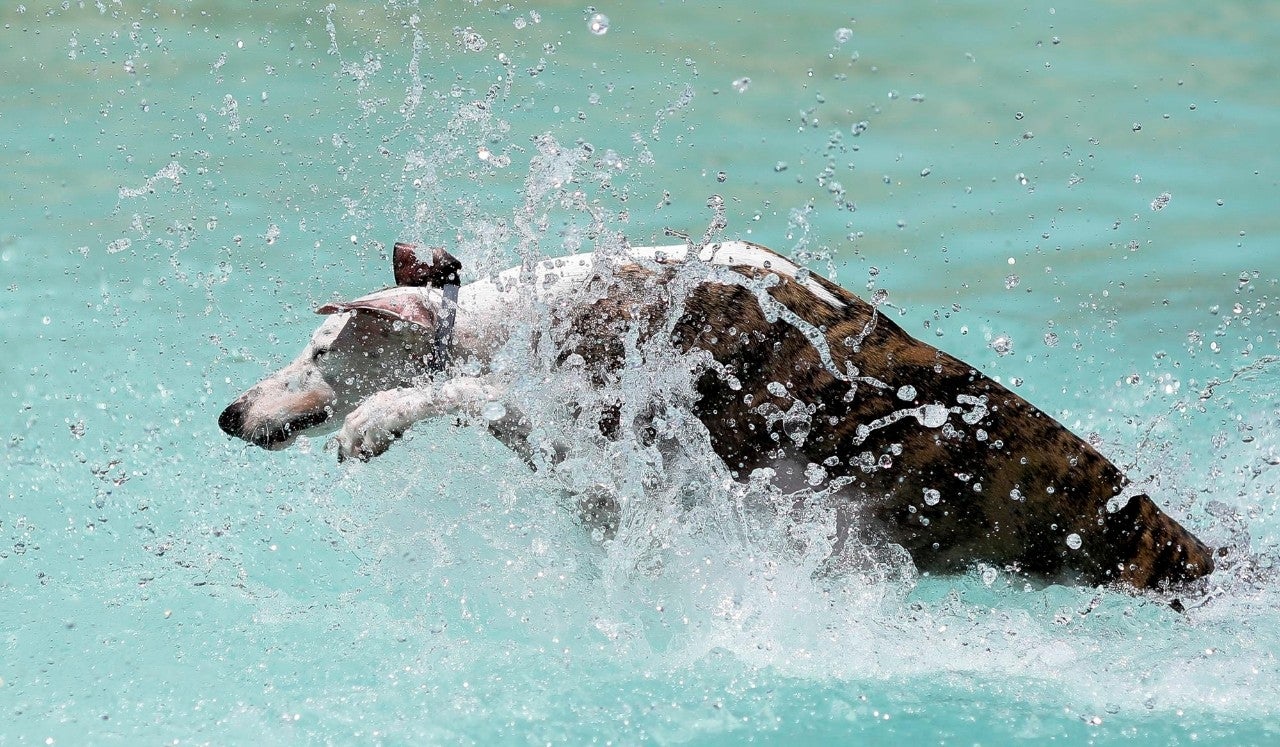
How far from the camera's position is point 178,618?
14.4 ft

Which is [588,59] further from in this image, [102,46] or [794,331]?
[794,331]

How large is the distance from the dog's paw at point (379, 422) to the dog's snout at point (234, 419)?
0.33m

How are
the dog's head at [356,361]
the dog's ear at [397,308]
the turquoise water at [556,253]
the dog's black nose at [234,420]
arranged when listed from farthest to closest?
the turquoise water at [556,253]
the dog's black nose at [234,420]
the dog's head at [356,361]
the dog's ear at [397,308]

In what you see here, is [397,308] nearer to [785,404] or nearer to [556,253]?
[785,404]

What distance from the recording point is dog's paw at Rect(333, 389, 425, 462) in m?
3.65

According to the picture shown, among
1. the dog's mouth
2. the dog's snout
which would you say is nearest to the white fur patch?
the dog's mouth

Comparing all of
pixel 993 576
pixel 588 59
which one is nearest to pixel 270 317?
pixel 588 59

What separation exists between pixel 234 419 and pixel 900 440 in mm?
1848

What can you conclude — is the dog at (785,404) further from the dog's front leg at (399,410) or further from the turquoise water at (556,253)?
the turquoise water at (556,253)

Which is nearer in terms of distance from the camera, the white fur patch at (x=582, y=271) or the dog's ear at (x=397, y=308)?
the dog's ear at (x=397, y=308)

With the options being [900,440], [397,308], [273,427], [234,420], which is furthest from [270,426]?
[900,440]

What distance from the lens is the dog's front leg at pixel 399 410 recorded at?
365cm

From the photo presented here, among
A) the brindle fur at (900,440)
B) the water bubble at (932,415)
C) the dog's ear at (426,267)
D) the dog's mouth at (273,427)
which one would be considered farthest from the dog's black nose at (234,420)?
the water bubble at (932,415)

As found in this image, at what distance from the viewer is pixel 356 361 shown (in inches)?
150
